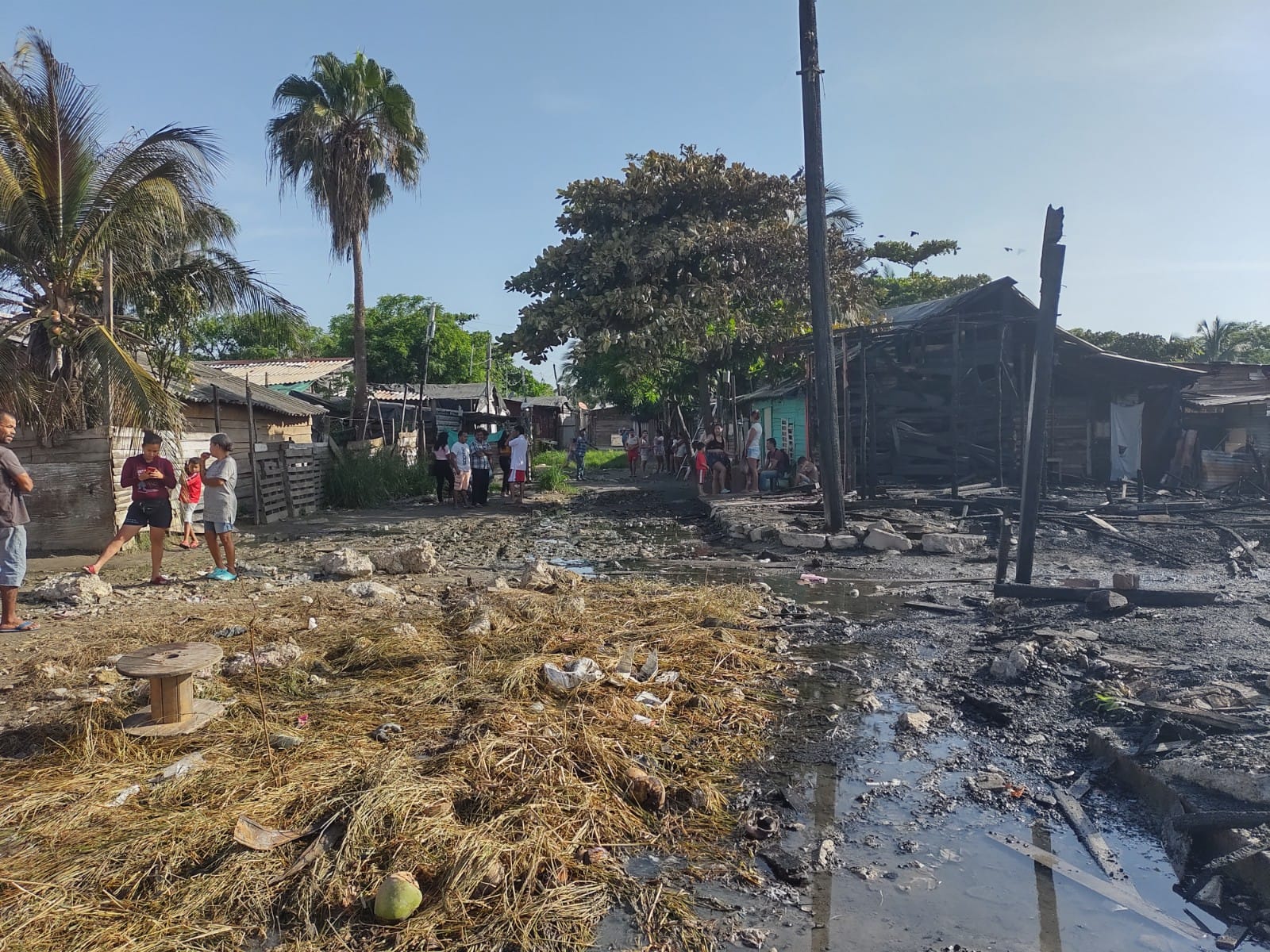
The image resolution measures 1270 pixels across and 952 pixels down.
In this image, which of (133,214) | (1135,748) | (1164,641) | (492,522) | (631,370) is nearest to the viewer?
(1135,748)

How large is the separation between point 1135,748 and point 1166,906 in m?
1.12

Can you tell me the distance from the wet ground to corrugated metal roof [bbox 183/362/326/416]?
180 inches

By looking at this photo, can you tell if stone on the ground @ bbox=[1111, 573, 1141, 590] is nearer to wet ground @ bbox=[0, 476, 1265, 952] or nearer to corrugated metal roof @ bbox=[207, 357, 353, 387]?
wet ground @ bbox=[0, 476, 1265, 952]

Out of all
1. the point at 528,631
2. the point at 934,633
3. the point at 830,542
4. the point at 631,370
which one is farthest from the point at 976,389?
the point at 528,631

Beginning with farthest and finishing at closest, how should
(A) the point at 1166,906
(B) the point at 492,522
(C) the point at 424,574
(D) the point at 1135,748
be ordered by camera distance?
1. (B) the point at 492,522
2. (C) the point at 424,574
3. (D) the point at 1135,748
4. (A) the point at 1166,906

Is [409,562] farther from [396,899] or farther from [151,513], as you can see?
[396,899]

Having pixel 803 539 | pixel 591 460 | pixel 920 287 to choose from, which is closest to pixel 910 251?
pixel 920 287

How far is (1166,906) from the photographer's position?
10.2ft

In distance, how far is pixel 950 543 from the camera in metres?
10.3

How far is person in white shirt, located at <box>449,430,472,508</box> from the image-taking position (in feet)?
53.2

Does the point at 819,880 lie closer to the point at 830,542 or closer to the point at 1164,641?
the point at 1164,641

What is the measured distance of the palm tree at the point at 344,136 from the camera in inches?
791

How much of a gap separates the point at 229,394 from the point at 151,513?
7.45 metres

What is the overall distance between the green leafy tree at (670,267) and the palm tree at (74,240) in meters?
7.15
